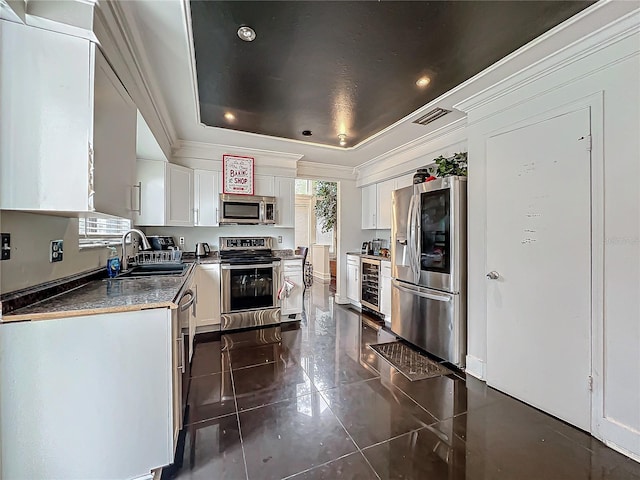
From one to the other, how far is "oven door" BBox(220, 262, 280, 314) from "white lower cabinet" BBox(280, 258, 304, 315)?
13 cm

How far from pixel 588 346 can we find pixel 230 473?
2.24 metres

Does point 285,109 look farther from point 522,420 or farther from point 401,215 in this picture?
point 522,420

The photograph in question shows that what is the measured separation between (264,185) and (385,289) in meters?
2.28

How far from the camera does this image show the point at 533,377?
2029 mm

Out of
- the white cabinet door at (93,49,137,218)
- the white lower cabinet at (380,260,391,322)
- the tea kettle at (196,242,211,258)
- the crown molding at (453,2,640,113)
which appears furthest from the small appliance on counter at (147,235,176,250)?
the crown molding at (453,2,640,113)

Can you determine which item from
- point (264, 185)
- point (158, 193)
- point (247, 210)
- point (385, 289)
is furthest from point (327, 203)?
point (158, 193)

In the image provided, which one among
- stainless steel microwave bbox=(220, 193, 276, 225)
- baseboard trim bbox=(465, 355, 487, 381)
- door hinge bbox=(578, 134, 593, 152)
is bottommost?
baseboard trim bbox=(465, 355, 487, 381)

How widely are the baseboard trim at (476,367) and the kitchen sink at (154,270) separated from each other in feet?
8.79

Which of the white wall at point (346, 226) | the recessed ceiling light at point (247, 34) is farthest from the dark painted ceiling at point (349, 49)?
the white wall at point (346, 226)

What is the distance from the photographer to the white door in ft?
5.85

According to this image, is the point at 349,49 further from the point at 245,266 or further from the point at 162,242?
the point at 162,242

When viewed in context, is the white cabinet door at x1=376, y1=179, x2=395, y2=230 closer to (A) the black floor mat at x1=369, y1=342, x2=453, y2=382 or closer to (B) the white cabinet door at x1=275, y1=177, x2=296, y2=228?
(B) the white cabinet door at x1=275, y1=177, x2=296, y2=228

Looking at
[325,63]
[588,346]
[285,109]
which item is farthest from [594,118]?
[285,109]

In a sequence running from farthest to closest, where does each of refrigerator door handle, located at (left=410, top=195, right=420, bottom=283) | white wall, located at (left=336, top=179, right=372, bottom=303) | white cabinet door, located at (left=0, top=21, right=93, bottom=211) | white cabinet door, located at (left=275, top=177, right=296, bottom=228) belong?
white wall, located at (left=336, top=179, right=372, bottom=303) < white cabinet door, located at (left=275, top=177, right=296, bottom=228) < refrigerator door handle, located at (left=410, top=195, right=420, bottom=283) < white cabinet door, located at (left=0, top=21, right=93, bottom=211)
